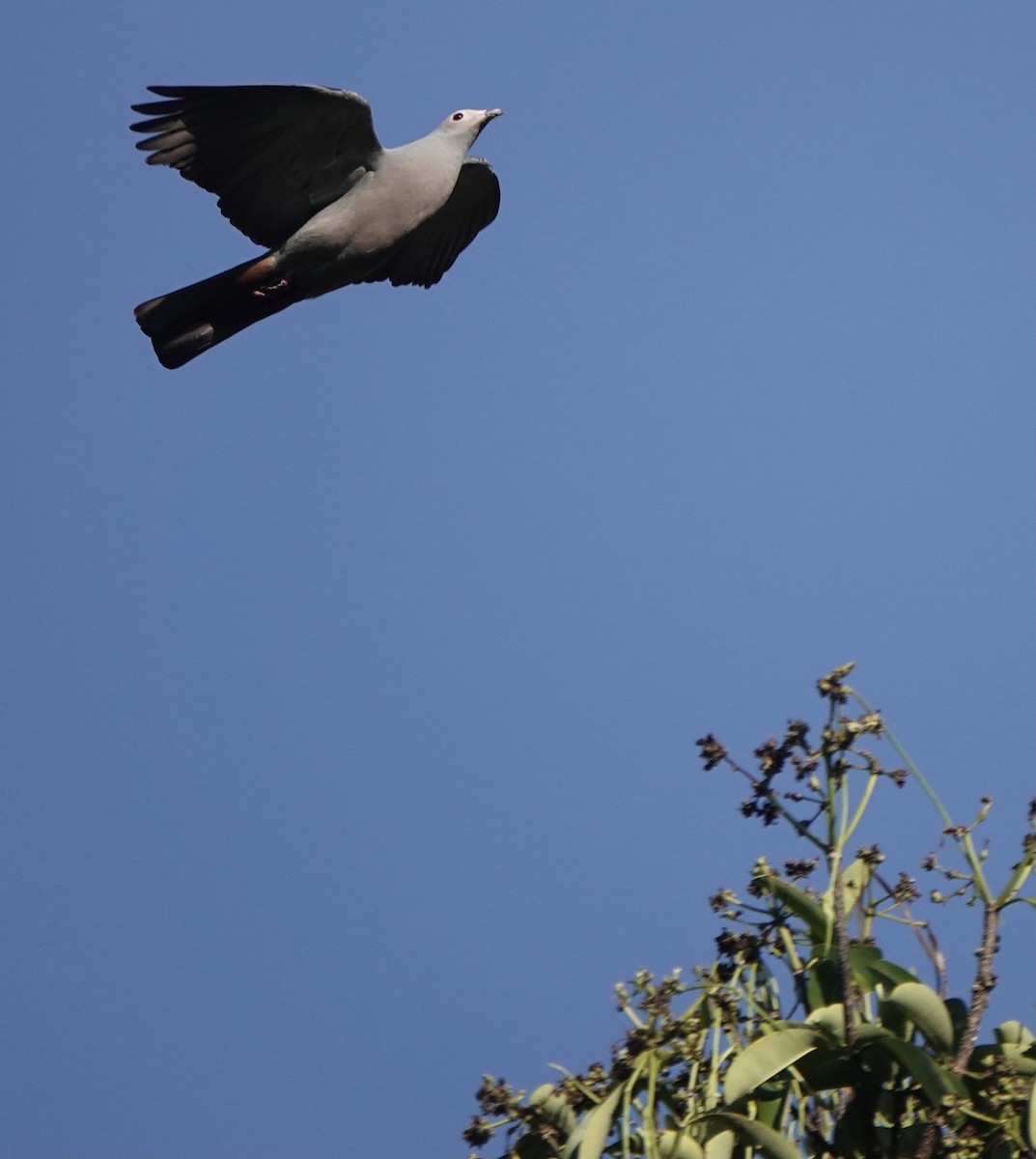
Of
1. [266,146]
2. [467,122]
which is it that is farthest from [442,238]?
[266,146]

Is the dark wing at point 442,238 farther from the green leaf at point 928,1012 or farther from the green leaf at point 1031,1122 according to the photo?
the green leaf at point 1031,1122

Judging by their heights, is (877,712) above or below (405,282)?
below

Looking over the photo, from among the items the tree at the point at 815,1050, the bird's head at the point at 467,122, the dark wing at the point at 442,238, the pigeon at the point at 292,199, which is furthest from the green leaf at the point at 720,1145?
the dark wing at the point at 442,238

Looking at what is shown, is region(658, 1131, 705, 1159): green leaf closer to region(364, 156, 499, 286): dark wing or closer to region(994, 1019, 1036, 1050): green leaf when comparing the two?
region(994, 1019, 1036, 1050): green leaf

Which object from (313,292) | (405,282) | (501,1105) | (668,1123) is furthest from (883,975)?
(405,282)

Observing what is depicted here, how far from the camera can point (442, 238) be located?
34.7 feet

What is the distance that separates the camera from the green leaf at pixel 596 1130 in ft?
11.0

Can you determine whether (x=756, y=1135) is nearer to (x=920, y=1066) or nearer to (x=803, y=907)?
(x=920, y=1066)

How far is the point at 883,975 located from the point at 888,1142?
36 centimetres

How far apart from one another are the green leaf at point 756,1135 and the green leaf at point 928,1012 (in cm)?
39

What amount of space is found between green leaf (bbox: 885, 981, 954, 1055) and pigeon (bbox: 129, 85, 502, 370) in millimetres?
6189

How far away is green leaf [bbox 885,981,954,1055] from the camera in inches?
135

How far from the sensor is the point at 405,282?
419 inches

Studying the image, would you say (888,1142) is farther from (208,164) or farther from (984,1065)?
(208,164)
